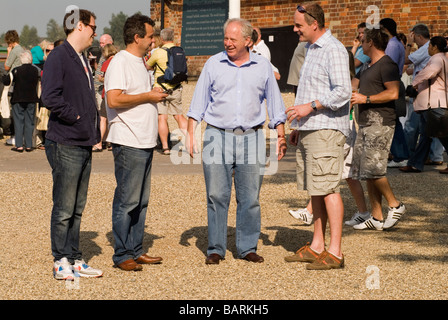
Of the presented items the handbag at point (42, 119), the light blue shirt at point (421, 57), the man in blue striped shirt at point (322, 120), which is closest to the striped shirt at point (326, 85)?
the man in blue striped shirt at point (322, 120)

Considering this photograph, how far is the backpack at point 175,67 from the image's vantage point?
1255 cm

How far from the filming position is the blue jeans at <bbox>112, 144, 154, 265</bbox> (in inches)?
251

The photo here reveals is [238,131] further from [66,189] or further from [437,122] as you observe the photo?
[437,122]

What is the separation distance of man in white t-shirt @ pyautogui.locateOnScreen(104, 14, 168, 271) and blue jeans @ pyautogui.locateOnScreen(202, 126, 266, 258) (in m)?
0.53

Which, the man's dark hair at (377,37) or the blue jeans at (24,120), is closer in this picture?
the man's dark hair at (377,37)

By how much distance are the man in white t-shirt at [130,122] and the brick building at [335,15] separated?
13303mm

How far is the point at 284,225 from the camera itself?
845 centimetres

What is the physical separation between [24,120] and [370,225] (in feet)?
25.5

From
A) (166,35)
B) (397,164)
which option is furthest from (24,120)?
(397,164)

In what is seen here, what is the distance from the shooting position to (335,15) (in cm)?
2338

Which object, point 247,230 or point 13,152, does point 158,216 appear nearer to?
point 247,230

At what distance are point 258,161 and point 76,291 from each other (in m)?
1.86

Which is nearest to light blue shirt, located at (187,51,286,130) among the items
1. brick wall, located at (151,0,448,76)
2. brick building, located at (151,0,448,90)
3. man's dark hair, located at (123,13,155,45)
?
man's dark hair, located at (123,13,155,45)

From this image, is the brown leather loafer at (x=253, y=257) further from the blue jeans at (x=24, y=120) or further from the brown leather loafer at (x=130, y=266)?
the blue jeans at (x=24, y=120)
